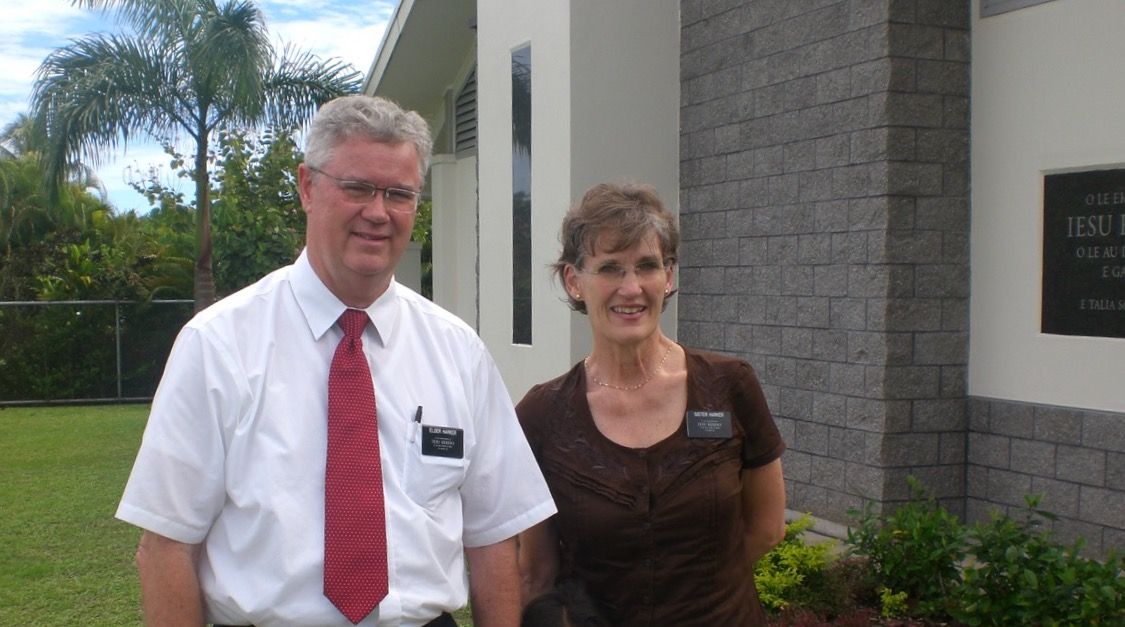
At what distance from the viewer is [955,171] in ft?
20.9

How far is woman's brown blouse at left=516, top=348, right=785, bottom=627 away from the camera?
2.96 meters

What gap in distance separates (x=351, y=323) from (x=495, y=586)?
2.46 feet

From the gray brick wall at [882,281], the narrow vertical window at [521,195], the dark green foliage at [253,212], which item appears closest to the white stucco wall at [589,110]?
the narrow vertical window at [521,195]

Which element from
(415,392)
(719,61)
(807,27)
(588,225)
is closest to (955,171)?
(807,27)

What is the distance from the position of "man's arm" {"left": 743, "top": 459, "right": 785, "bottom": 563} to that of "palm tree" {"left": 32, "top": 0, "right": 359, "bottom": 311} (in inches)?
576

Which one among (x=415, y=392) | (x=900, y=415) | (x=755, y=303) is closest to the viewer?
(x=415, y=392)

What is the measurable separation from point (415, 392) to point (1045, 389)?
13.9ft

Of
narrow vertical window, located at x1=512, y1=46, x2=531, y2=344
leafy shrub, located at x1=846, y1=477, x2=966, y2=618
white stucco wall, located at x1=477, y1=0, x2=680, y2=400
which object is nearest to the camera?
leafy shrub, located at x1=846, y1=477, x2=966, y2=618

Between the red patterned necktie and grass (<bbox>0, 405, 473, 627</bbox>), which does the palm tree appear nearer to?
grass (<bbox>0, 405, 473, 627</bbox>)

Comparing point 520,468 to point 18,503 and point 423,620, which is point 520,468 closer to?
point 423,620

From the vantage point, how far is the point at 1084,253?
18.9 ft

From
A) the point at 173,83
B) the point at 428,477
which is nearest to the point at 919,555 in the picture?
the point at 428,477

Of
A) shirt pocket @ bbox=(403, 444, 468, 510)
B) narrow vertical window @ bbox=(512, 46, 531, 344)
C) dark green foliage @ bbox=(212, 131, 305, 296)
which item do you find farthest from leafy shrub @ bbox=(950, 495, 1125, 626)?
dark green foliage @ bbox=(212, 131, 305, 296)

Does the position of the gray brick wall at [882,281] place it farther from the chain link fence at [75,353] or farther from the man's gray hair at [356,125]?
the chain link fence at [75,353]
